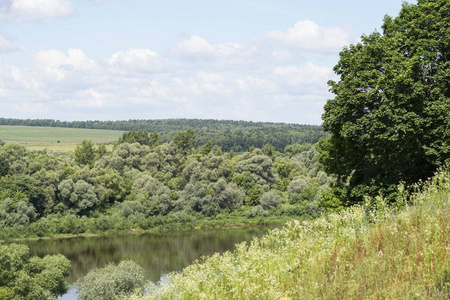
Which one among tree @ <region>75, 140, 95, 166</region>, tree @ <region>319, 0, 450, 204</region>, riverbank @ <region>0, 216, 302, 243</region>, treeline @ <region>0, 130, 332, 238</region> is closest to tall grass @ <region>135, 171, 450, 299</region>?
A: tree @ <region>319, 0, 450, 204</region>

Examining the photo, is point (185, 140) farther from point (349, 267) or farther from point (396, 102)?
point (349, 267)

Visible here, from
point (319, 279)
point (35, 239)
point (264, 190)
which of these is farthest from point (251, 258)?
point (264, 190)

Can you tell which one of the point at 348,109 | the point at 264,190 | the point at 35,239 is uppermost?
the point at 348,109

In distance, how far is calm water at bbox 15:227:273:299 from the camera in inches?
2192

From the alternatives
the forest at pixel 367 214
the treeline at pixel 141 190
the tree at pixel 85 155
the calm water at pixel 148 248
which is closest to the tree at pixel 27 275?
the forest at pixel 367 214

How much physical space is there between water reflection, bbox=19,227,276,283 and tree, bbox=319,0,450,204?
1208 inches

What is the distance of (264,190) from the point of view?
295ft

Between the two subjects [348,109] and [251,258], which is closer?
[251,258]

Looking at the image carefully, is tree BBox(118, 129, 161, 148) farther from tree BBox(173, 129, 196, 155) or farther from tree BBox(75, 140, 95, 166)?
tree BBox(75, 140, 95, 166)

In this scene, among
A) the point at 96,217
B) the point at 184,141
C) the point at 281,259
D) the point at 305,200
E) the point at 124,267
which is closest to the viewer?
the point at 281,259

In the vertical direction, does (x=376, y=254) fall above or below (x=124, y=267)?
above

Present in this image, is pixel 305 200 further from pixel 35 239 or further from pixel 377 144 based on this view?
pixel 377 144

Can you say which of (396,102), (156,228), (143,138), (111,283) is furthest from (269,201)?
(396,102)

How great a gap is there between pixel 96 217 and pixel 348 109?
212 feet
